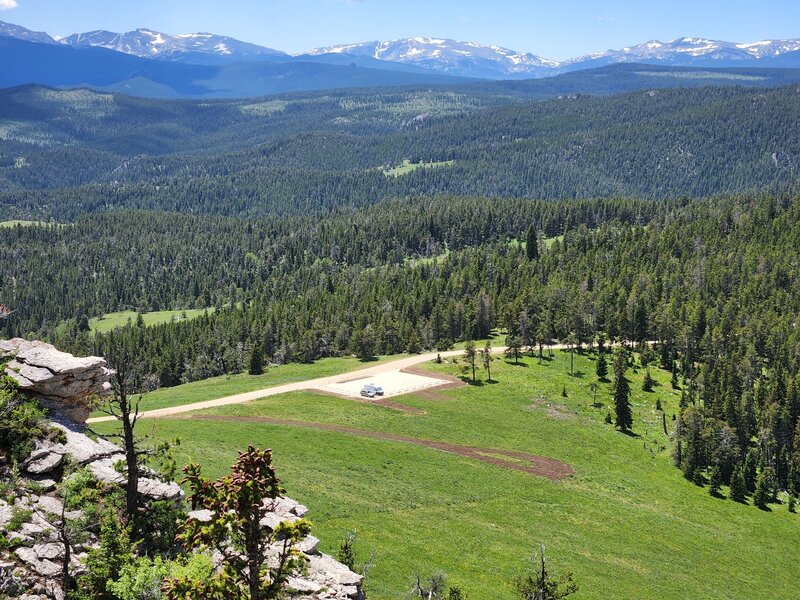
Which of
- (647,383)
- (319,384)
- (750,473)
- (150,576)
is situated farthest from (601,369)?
(150,576)

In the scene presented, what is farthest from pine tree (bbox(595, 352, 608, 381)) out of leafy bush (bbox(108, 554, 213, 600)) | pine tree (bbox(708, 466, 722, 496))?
leafy bush (bbox(108, 554, 213, 600))

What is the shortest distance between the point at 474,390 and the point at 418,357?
93.0ft

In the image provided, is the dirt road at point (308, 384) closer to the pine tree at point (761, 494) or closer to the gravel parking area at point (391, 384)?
the gravel parking area at point (391, 384)

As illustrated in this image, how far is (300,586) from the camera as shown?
34188mm

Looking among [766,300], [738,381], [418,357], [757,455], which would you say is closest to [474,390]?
[418,357]

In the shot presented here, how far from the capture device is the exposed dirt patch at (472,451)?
8869cm

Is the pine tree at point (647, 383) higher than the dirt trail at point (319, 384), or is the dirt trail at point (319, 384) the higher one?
the dirt trail at point (319, 384)

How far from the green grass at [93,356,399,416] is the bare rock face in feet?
142

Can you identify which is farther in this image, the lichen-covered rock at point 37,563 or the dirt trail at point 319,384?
the dirt trail at point 319,384

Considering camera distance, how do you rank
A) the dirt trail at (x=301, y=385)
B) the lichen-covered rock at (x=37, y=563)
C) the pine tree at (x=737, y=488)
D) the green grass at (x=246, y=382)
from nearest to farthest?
the lichen-covered rock at (x=37, y=563)
the dirt trail at (x=301, y=385)
the pine tree at (x=737, y=488)
the green grass at (x=246, y=382)

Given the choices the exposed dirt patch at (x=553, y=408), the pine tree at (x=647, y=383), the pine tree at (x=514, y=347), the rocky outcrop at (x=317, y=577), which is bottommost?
the pine tree at (x=647, y=383)

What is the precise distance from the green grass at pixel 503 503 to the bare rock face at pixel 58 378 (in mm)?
18314

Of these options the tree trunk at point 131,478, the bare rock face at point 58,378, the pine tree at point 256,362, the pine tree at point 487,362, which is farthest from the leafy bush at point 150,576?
the pine tree at point 256,362

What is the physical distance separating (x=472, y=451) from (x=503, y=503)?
15.9 meters
